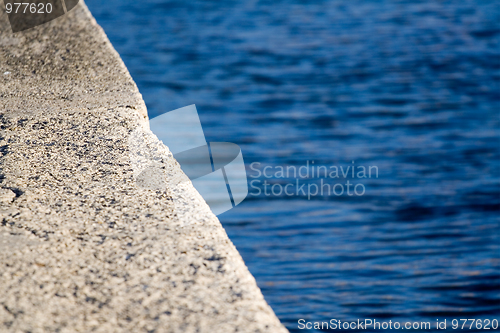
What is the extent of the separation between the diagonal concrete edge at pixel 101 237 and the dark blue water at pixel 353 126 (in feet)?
4.36

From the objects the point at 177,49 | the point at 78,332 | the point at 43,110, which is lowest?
the point at 177,49

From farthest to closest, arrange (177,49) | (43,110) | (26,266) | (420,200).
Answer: (177,49), (420,200), (43,110), (26,266)

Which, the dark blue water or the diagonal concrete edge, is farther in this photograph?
the dark blue water

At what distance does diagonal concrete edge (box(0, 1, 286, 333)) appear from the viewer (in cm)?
101

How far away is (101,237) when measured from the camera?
1.21 meters

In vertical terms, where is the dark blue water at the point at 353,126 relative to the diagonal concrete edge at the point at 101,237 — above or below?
below

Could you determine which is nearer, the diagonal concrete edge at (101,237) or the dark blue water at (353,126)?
the diagonal concrete edge at (101,237)

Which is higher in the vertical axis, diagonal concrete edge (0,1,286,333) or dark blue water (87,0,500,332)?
diagonal concrete edge (0,1,286,333)

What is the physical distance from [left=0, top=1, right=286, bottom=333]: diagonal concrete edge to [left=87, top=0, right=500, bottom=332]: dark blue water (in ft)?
4.36

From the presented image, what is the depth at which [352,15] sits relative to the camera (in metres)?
9.05

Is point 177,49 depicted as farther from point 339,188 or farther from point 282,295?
point 282,295

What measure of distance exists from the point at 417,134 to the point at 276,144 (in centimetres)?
134

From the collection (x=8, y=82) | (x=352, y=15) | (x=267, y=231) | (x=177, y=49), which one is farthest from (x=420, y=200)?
A: (x=352, y=15)

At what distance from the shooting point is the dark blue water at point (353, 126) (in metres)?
3.07
